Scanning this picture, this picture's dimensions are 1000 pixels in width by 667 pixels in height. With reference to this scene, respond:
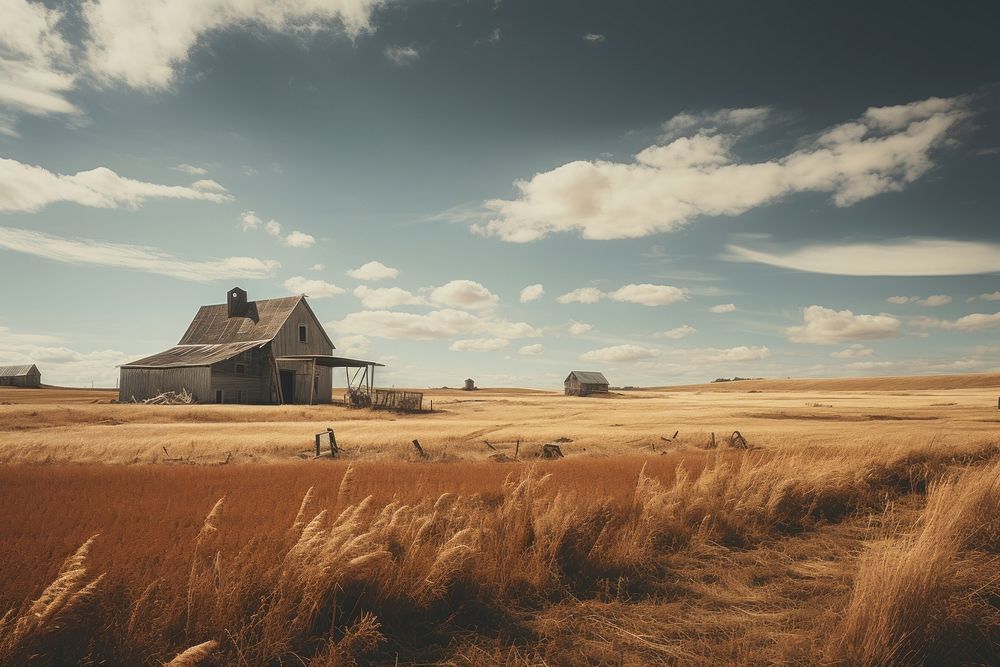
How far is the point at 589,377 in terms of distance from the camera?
10412cm

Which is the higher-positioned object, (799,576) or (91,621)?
(91,621)

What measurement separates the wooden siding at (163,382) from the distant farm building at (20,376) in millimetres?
93836

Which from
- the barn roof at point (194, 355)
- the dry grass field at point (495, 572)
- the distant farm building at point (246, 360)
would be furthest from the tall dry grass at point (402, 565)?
the barn roof at point (194, 355)

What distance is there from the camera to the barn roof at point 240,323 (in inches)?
1998

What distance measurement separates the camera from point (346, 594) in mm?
5105

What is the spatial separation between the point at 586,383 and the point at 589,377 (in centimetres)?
243

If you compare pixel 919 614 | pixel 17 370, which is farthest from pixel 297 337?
pixel 17 370

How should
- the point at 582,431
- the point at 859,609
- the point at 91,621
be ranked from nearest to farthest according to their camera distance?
the point at 91,621
the point at 859,609
the point at 582,431

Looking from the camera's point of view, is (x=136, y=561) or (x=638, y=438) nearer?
(x=136, y=561)

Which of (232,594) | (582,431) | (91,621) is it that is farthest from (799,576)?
(582,431)

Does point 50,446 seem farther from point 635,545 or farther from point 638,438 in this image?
point 638,438

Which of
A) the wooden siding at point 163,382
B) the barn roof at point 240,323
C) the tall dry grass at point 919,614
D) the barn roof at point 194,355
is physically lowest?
the tall dry grass at point 919,614

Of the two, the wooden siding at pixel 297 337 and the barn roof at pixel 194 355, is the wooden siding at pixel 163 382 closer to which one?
the barn roof at pixel 194 355

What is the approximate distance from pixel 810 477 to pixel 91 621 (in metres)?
11.0
